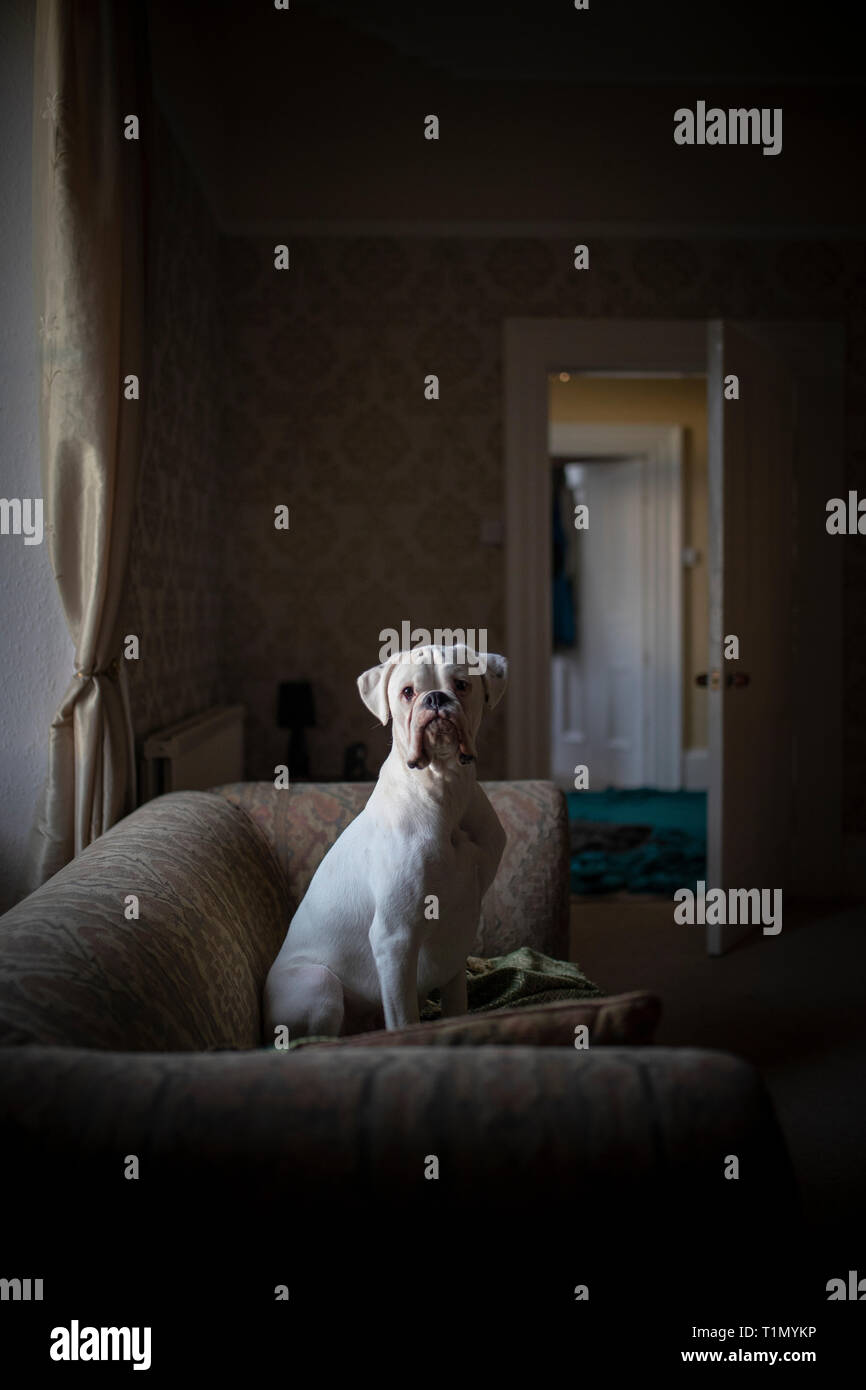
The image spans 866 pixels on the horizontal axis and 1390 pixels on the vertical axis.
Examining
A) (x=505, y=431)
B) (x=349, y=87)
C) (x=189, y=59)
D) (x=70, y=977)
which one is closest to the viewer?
(x=70, y=977)

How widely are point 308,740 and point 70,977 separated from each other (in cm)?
347

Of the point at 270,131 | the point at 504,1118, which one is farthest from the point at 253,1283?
the point at 270,131

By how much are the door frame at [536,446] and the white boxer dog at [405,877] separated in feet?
9.26

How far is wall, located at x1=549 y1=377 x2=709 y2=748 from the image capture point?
23.0ft

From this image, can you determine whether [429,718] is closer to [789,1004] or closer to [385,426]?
[789,1004]

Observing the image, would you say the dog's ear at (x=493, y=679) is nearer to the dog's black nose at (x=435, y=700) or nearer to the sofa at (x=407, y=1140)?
the dog's black nose at (x=435, y=700)

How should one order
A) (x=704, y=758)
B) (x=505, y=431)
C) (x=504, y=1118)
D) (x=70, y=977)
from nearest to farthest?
(x=504, y=1118)
(x=70, y=977)
(x=505, y=431)
(x=704, y=758)

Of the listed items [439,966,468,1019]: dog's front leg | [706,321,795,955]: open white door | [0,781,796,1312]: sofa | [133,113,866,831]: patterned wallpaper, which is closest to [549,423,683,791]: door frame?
[133,113,866,831]: patterned wallpaper

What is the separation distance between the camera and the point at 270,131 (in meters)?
4.25

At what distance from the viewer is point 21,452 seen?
229 centimetres

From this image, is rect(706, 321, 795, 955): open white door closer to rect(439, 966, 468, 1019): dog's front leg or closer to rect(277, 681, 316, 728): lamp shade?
rect(277, 681, 316, 728): lamp shade

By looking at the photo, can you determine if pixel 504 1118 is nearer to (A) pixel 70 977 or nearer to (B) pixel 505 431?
(A) pixel 70 977

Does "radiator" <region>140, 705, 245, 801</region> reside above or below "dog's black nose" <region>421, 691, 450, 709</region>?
below

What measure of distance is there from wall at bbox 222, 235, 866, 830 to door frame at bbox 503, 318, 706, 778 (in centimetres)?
7
